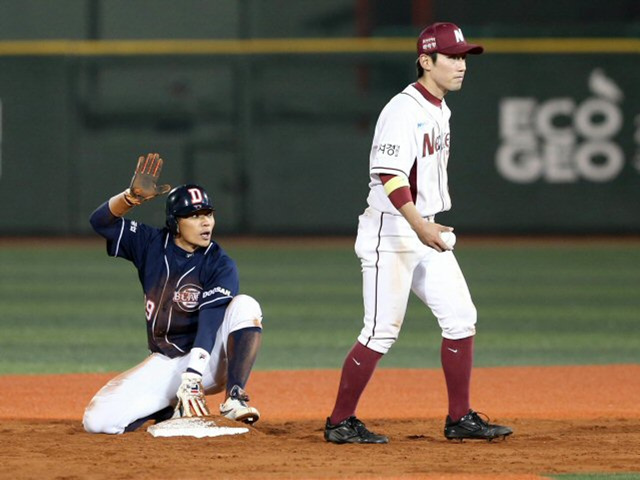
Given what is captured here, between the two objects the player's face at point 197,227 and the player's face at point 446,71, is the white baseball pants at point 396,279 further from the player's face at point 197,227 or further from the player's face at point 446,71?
the player's face at point 197,227

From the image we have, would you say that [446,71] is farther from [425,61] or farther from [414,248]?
[414,248]

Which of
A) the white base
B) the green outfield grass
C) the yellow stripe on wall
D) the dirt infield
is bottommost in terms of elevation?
the green outfield grass

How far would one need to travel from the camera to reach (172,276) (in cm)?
636

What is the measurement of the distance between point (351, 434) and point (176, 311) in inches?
40.4

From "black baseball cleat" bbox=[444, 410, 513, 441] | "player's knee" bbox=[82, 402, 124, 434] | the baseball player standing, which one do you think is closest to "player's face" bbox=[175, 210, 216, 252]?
the baseball player standing

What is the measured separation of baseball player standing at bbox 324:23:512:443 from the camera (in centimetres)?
590

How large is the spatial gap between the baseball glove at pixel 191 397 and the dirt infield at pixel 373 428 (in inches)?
5.8

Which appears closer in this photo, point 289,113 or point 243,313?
point 243,313

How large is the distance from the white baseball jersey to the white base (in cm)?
76

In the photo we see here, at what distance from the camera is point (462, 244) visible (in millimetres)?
17438

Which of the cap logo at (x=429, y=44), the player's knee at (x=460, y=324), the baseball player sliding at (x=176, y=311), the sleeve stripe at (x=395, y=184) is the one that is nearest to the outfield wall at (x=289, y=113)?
the baseball player sliding at (x=176, y=311)

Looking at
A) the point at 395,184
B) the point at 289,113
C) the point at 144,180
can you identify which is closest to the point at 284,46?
the point at 289,113

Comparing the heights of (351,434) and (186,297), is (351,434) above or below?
below

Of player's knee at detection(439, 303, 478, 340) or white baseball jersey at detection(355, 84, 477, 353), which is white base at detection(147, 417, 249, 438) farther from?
player's knee at detection(439, 303, 478, 340)
